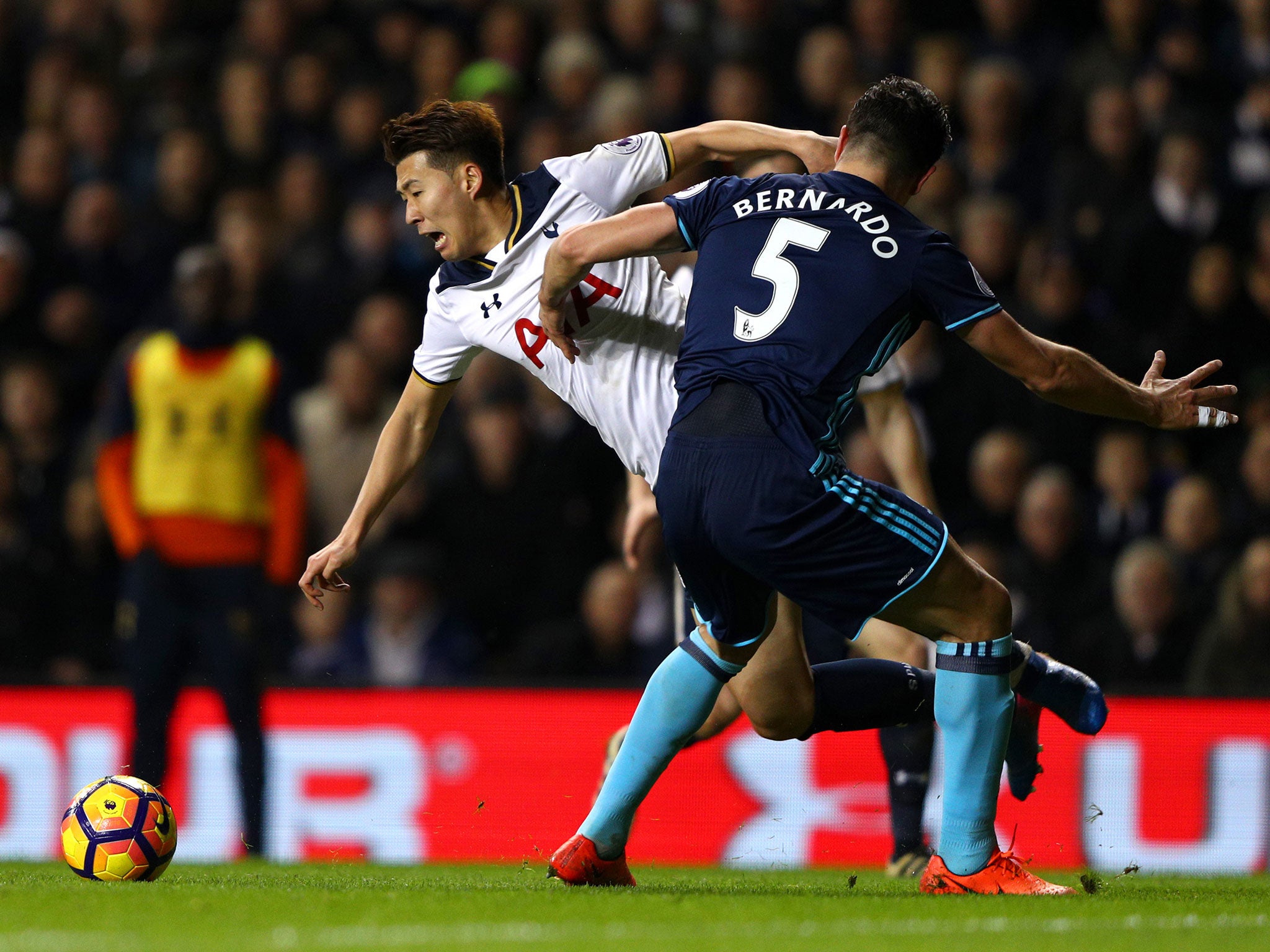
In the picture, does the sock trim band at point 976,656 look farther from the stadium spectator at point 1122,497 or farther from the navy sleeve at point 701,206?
the stadium spectator at point 1122,497

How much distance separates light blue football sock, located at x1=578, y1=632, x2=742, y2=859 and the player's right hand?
0.94 metres

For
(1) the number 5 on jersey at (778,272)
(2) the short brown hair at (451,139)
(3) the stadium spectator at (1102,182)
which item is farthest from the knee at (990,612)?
(3) the stadium spectator at (1102,182)

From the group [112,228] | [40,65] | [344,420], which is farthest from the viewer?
[40,65]

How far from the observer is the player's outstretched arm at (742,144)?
4.77 m

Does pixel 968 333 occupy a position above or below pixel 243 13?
below

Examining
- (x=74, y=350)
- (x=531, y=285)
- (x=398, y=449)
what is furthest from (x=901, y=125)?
(x=74, y=350)

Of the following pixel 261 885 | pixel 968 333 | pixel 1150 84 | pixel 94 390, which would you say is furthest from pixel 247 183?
pixel 968 333

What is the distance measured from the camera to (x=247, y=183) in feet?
33.3

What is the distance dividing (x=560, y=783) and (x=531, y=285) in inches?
112

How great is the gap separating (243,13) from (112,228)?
236cm

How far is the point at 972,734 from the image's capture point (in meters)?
4.20

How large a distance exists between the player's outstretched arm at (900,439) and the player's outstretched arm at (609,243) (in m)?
1.45


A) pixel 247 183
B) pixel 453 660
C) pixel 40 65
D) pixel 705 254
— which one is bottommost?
pixel 453 660

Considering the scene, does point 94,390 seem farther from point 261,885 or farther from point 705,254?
point 705,254
